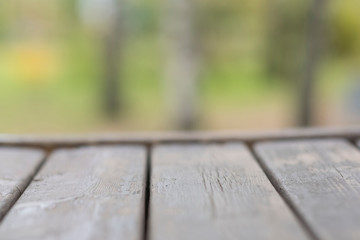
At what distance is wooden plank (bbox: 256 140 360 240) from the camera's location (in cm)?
75

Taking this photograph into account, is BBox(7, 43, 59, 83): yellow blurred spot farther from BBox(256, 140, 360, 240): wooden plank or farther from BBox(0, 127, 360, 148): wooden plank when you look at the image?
BBox(256, 140, 360, 240): wooden plank

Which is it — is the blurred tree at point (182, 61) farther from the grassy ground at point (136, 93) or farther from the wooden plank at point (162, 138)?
the wooden plank at point (162, 138)

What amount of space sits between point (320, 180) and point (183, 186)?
249mm

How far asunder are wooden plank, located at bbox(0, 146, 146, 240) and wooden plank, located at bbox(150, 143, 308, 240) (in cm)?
4

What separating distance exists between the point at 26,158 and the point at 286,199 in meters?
0.64

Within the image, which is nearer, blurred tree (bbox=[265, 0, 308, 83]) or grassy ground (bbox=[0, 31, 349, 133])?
grassy ground (bbox=[0, 31, 349, 133])

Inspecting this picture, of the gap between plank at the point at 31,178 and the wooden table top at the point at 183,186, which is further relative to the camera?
the gap between plank at the point at 31,178

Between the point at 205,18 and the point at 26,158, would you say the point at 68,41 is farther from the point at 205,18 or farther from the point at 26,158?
the point at 26,158

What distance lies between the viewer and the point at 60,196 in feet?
2.97

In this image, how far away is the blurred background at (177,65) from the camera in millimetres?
5539

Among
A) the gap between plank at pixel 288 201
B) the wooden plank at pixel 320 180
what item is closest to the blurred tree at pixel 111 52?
the wooden plank at pixel 320 180

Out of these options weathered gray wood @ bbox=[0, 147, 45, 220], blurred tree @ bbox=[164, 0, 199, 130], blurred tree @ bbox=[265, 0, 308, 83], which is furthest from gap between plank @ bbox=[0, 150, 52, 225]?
blurred tree @ bbox=[265, 0, 308, 83]

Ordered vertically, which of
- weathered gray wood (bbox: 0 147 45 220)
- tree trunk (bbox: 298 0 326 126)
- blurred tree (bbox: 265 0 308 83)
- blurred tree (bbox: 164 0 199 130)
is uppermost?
blurred tree (bbox: 265 0 308 83)

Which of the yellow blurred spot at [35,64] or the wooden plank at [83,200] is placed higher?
the yellow blurred spot at [35,64]
